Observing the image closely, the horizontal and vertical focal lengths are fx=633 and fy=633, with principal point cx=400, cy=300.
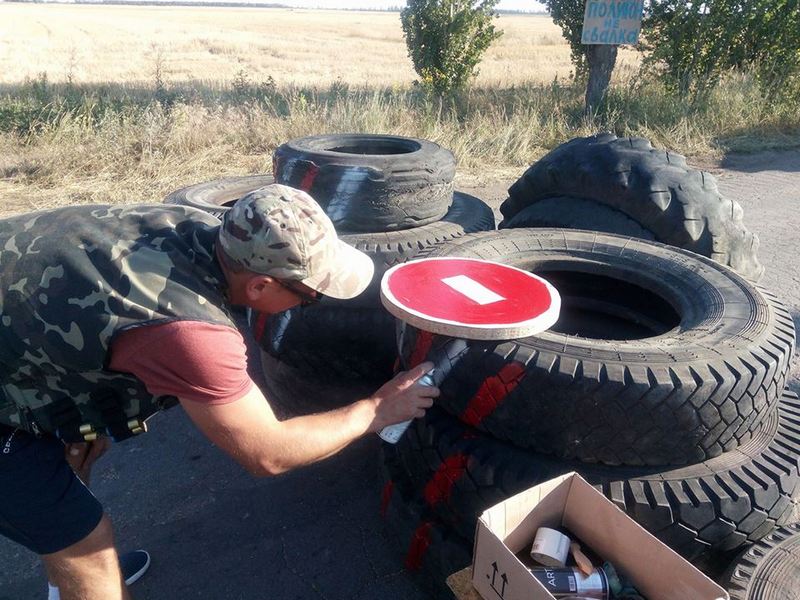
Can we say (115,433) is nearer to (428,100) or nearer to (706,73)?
(428,100)

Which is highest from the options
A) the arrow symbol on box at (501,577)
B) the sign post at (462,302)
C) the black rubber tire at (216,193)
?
the sign post at (462,302)

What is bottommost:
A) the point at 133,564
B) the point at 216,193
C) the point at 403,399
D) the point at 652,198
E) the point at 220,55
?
the point at 133,564

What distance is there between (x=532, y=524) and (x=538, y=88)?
39.2ft

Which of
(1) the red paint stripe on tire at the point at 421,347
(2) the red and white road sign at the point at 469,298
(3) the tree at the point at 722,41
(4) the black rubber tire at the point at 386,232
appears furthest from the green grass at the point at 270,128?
(1) the red paint stripe on tire at the point at 421,347

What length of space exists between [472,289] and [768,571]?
135cm

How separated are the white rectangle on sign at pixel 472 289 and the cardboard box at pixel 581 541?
735 mm

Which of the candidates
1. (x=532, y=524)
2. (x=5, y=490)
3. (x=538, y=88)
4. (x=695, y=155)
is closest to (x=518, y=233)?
(x=532, y=524)

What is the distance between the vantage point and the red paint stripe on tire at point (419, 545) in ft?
8.07

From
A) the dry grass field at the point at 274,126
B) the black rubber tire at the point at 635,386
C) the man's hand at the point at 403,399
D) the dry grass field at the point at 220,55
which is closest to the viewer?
the black rubber tire at the point at 635,386

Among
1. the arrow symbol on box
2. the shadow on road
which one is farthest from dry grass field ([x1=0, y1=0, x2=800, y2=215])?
the arrow symbol on box

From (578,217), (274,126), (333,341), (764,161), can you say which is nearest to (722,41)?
(764,161)

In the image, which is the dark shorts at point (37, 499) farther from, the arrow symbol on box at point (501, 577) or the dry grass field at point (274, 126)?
the dry grass field at point (274, 126)

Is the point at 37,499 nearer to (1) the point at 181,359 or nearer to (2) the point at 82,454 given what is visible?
(2) the point at 82,454

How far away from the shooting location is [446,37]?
12.0 metres
